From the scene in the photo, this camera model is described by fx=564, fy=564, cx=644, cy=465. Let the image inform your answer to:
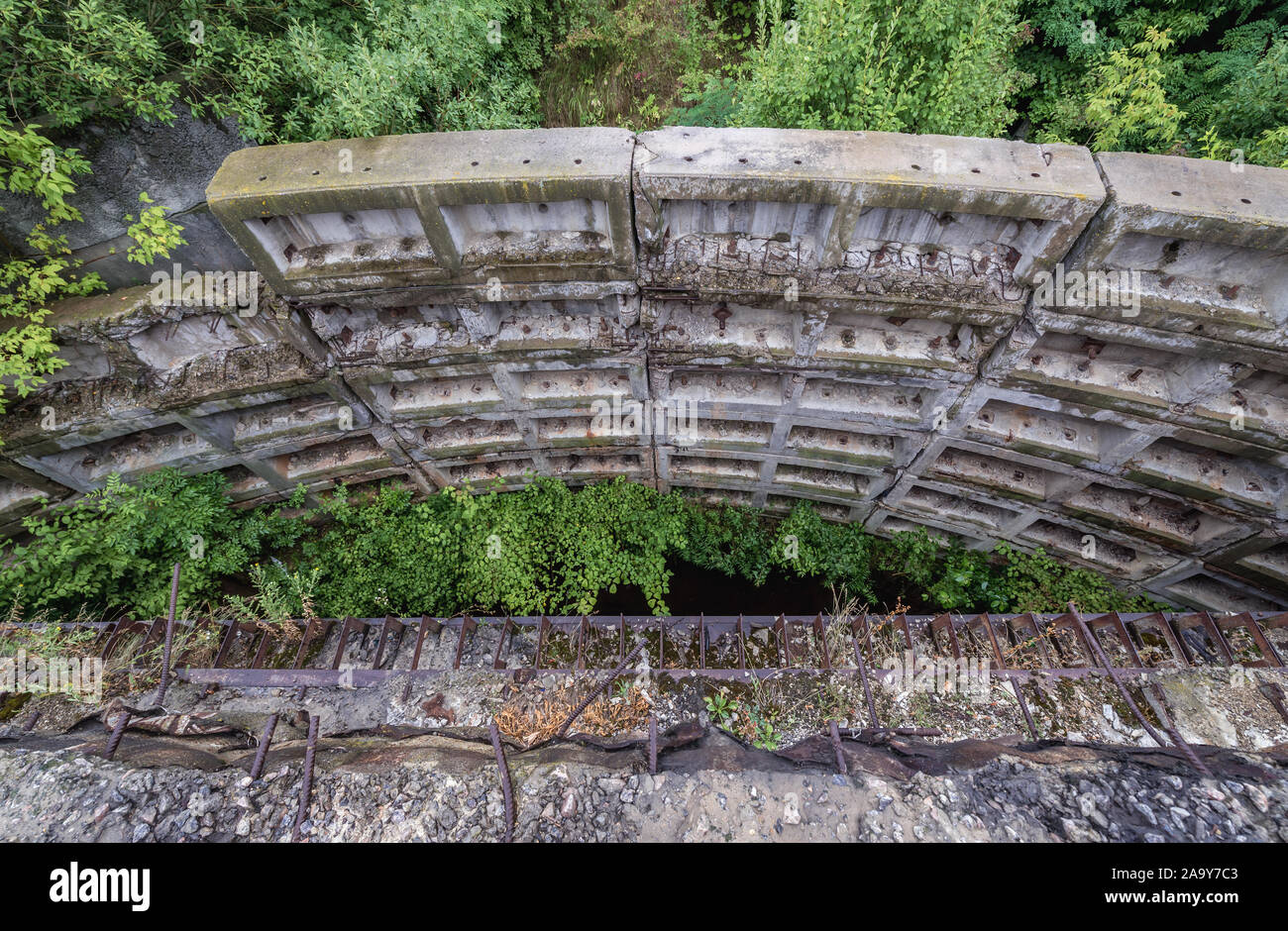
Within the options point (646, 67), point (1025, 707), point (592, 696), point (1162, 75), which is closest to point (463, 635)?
point (592, 696)

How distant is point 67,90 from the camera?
Answer: 8.09m

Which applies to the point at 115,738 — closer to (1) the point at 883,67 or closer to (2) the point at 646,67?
(1) the point at 883,67

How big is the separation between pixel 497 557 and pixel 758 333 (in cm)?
763

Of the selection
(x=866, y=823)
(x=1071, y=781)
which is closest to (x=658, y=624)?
(x=866, y=823)

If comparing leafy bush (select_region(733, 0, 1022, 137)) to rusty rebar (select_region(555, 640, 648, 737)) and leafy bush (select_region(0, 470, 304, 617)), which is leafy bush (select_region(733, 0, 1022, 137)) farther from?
leafy bush (select_region(0, 470, 304, 617))

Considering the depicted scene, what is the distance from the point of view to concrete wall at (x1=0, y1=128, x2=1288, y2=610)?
26.0 feet

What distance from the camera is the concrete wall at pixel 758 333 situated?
26.0 ft

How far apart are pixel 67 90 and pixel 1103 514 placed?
19527 mm

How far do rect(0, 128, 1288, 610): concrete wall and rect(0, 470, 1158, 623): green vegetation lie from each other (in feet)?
2.98

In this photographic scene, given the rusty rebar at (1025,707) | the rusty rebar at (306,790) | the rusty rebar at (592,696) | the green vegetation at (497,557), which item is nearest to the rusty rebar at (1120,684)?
the rusty rebar at (1025,707)

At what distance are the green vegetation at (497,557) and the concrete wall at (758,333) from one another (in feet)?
2.98

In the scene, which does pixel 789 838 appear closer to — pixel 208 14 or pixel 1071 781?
pixel 1071 781

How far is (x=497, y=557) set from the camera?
1310 cm

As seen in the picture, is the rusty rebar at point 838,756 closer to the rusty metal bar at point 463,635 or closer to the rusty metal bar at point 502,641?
the rusty metal bar at point 502,641
